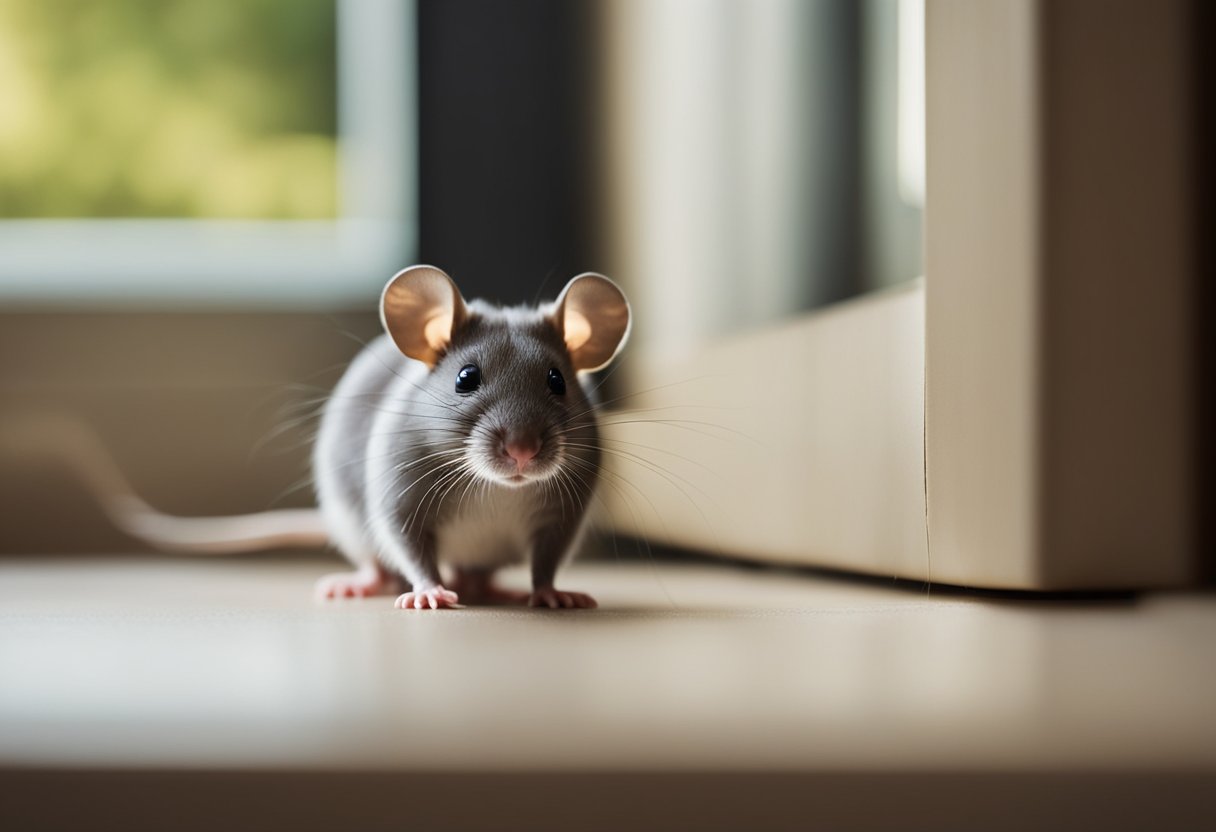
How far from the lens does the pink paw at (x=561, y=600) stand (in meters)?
0.98

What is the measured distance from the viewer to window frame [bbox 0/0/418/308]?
1.92 m

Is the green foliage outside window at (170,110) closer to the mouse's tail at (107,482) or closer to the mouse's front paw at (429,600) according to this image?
the mouse's tail at (107,482)

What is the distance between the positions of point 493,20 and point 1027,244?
1.39 metres

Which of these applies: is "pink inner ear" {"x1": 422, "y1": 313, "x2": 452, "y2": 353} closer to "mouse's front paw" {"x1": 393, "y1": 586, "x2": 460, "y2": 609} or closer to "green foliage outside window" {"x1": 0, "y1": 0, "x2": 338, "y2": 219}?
"mouse's front paw" {"x1": 393, "y1": 586, "x2": 460, "y2": 609}

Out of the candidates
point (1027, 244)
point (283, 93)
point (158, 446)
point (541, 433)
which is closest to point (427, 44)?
point (283, 93)

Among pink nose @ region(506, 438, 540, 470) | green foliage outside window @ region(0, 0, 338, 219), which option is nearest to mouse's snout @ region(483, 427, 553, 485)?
pink nose @ region(506, 438, 540, 470)

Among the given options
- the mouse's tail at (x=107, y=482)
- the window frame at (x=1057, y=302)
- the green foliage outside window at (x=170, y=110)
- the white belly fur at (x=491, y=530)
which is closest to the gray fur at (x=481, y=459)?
the white belly fur at (x=491, y=530)

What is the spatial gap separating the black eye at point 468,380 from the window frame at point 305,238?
104 centimetres

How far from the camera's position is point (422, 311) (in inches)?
38.9

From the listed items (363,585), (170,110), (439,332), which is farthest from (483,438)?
(170,110)

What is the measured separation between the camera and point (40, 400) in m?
1.86

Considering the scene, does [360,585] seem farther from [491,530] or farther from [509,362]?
[509,362]

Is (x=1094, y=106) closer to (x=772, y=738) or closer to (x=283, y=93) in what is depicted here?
(x=772, y=738)

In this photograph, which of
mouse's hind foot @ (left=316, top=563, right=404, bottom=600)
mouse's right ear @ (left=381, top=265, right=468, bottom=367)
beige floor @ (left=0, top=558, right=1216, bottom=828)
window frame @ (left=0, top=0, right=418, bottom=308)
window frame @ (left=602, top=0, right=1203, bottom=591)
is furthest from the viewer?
window frame @ (left=0, top=0, right=418, bottom=308)
